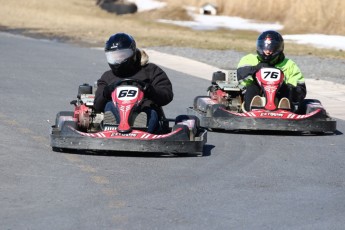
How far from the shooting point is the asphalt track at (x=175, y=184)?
26.5 feet

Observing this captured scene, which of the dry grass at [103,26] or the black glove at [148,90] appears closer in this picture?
the black glove at [148,90]

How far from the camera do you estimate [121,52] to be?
463 inches

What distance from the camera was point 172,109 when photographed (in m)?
15.8

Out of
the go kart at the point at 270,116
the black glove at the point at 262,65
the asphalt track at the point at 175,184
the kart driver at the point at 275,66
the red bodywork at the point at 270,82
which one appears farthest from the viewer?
the black glove at the point at 262,65

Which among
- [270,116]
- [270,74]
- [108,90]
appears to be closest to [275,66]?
[270,74]

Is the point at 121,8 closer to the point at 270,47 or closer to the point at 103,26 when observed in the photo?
the point at 103,26

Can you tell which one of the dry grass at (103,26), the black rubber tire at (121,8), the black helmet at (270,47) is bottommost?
the dry grass at (103,26)

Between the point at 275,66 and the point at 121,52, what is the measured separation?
3.32 metres

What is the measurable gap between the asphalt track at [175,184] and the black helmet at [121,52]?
107cm

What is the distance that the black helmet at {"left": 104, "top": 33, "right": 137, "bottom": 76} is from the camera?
11.8m

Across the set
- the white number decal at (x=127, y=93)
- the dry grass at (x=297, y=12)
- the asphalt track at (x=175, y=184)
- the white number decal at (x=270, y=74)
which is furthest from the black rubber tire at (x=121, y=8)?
the white number decal at (x=127, y=93)

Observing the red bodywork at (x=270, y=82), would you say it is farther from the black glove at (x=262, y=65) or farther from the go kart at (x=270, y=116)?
the black glove at (x=262, y=65)

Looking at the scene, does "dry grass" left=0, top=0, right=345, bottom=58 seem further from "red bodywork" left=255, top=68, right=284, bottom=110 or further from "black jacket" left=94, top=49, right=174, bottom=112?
"black jacket" left=94, top=49, right=174, bottom=112

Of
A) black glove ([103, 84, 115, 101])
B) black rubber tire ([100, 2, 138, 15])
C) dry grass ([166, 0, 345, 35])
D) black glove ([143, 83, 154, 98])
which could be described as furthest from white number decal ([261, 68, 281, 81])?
black rubber tire ([100, 2, 138, 15])
